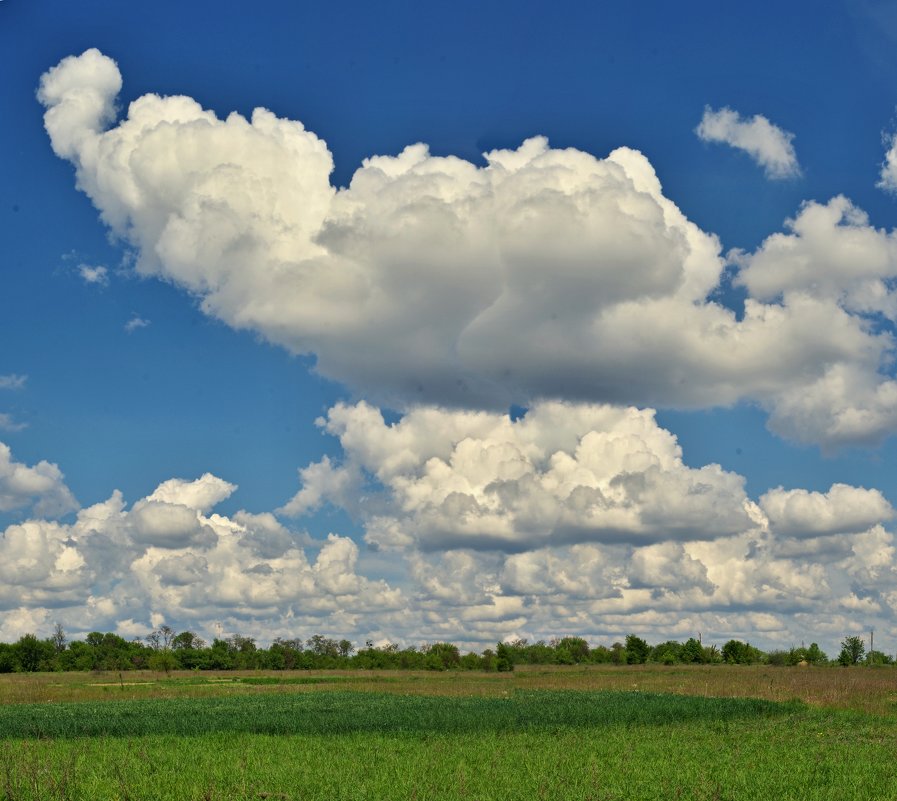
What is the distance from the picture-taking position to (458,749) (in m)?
27.9

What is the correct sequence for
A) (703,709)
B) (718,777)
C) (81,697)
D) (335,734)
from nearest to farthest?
(718,777), (335,734), (703,709), (81,697)

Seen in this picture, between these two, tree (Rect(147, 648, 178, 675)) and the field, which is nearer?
the field

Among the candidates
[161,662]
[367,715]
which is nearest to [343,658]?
[161,662]

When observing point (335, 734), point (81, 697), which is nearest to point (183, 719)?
point (335, 734)

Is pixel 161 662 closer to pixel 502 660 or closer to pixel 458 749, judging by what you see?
pixel 502 660

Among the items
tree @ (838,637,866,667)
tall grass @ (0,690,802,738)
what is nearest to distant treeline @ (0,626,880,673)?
tree @ (838,637,866,667)

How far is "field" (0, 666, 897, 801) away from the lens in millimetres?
21562

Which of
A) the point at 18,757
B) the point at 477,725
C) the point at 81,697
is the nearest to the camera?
the point at 18,757

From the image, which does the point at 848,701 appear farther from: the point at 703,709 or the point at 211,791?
the point at 211,791

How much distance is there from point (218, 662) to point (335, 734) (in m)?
119

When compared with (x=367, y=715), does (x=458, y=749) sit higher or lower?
higher

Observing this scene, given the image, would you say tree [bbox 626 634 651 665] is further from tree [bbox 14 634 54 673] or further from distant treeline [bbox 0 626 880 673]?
tree [bbox 14 634 54 673]

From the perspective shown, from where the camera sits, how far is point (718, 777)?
76.2ft

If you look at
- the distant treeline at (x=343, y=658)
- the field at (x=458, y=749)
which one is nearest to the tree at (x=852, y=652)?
the distant treeline at (x=343, y=658)
